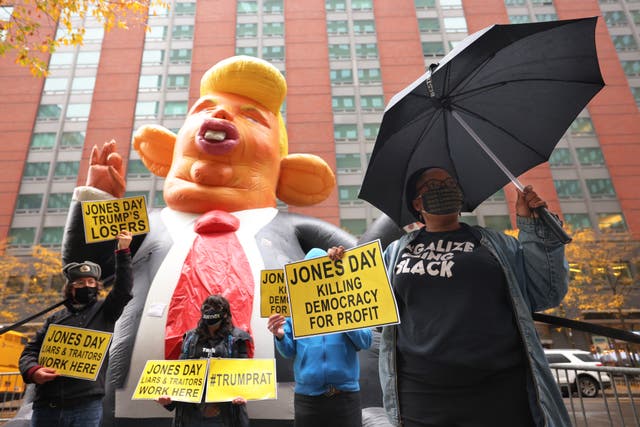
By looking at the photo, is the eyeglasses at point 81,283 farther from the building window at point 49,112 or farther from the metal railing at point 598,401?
the building window at point 49,112

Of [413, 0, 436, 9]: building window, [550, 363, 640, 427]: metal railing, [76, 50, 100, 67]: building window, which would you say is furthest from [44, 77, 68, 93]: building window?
[550, 363, 640, 427]: metal railing

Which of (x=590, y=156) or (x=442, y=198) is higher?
(x=590, y=156)

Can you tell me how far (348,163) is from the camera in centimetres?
2461

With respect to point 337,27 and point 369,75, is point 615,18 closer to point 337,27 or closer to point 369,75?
point 369,75

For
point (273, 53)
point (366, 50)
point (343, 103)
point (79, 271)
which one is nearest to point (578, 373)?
point (79, 271)

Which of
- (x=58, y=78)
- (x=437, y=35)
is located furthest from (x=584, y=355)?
(x=58, y=78)

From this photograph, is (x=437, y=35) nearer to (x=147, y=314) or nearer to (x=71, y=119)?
(x=71, y=119)

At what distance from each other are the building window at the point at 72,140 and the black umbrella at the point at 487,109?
2708cm

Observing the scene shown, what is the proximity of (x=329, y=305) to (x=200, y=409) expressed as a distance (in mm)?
1130

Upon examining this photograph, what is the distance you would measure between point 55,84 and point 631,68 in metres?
36.3

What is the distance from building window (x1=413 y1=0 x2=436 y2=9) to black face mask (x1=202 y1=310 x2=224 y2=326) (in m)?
30.9

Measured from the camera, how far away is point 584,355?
13.1 metres

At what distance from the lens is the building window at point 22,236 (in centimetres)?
2269

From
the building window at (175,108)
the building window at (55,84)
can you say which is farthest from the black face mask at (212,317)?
the building window at (55,84)
